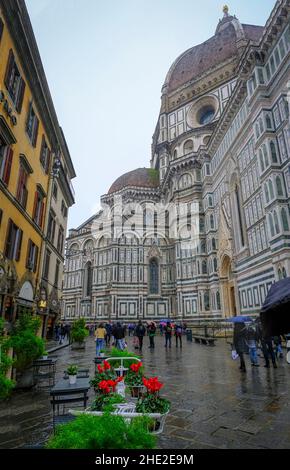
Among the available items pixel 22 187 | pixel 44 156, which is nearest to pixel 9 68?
pixel 22 187

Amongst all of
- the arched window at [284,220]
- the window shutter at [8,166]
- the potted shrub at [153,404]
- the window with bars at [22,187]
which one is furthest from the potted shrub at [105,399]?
the arched window at [284,220]

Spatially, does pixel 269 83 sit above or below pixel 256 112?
above

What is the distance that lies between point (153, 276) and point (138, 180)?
1751 centimetres

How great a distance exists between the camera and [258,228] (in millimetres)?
20422

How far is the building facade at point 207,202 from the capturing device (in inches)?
733

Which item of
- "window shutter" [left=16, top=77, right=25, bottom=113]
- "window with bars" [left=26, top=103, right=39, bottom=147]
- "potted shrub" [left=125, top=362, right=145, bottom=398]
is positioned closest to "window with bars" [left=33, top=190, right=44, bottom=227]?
"window with bars" [left=26, top=103, right=39, bottom=147]

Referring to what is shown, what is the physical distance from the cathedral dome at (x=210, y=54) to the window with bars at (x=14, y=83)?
35868 mm

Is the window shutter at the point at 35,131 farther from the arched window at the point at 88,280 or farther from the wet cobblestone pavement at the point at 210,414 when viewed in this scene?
the arched window at the point at 88,280

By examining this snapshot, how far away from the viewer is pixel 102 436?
190 cm

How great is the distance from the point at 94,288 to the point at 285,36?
110ft

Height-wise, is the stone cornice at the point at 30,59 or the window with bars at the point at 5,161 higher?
the stone cornice at the point at 30,59

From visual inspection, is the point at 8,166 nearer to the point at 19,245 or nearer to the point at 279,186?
the point at 19,245
